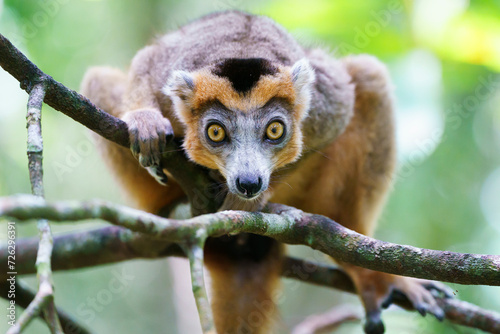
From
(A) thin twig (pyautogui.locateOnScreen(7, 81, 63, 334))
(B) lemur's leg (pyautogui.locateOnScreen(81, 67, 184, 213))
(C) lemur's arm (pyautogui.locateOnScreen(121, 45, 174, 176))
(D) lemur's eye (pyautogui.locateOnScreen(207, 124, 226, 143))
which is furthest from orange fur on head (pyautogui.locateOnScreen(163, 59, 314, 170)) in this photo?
(A) thin twig (pyautogui.locateOnScreen(7, 81, 63, 334))

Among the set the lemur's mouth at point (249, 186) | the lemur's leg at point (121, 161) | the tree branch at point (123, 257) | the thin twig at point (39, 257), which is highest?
the lemur's leg at point (121, 161)

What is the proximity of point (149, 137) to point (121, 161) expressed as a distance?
144cm

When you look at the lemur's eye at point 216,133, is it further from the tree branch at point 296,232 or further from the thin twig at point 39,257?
the thin twig at point 39,257

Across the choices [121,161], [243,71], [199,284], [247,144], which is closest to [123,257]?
[121,161]

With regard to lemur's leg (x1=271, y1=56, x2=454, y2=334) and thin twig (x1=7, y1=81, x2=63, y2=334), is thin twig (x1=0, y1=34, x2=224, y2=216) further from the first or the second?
lemur's leg (x1=271, y1=56, x2=454, y2=334)

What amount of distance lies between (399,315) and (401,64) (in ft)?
11.6

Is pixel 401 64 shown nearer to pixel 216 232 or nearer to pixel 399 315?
pixel 399 315

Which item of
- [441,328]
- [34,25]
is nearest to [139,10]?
[34,25]

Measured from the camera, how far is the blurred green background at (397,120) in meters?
6.74

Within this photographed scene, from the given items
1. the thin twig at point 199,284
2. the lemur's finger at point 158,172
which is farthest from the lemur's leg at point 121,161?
the thin twig at point 199,284

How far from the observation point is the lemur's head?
443 cm

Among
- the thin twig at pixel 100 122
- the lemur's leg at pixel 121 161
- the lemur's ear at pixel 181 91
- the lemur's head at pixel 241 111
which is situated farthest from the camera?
the lemur's leg at pixel 121 161

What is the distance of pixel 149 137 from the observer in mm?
4191

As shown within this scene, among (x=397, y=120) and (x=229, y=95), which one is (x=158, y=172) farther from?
(x=397, y=120)
